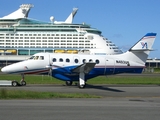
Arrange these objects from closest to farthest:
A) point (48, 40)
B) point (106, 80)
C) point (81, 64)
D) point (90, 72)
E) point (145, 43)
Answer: point (81, 64)
point (90, 72)
point (145, 43)
point (106, 80)
point (48, 40)

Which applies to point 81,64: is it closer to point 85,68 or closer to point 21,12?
point 85,68

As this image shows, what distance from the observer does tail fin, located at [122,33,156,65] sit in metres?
30.2

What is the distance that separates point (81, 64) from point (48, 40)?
63869mm

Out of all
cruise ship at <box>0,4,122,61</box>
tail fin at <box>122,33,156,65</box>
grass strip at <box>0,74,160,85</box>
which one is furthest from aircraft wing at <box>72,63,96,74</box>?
cruise ship at <box>0,4,122,61</box>

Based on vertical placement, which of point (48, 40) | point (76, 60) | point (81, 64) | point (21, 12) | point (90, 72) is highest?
point (21, 12)

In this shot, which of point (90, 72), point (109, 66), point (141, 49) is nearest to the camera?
point (90, 72)

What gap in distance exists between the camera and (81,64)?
26969 mm

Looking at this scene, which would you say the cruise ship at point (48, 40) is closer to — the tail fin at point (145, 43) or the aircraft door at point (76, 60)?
the tail fin at point (145, 43)

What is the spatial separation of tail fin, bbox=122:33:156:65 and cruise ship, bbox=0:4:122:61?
5661 cm

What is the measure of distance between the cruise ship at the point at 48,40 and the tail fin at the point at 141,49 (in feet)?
186

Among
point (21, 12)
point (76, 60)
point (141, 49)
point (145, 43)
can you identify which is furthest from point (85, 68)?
point (21, 12)

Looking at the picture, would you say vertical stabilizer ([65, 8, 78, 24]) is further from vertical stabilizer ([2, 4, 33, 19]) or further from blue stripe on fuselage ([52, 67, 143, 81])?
blue stripe on fuselage ([52, 67, 143, 81])

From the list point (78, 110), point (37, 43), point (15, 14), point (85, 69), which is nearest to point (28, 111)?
point (78, 110)

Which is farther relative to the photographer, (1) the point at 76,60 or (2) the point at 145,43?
(2) the point at 145,43
